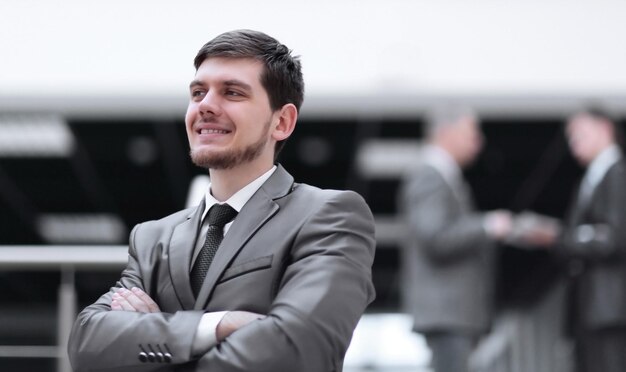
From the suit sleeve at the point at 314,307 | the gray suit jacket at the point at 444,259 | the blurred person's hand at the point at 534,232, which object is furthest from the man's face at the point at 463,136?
the suit sleeve at the point at 314,307

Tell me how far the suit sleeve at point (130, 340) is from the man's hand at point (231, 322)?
0.05m

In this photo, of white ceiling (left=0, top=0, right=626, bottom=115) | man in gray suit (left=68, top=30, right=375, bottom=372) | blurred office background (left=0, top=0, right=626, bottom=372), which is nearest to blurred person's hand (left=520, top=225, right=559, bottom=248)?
man in gray suit (left=68, top=30, right=375, bottom=372)

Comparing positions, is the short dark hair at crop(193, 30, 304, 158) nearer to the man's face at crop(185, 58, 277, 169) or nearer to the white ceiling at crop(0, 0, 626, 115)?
the man's face at crop(185, 58, 277, 169)

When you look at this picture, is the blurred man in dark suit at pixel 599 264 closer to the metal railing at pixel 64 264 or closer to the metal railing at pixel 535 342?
the metal railing at pixel 535 342

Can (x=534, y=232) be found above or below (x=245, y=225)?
below

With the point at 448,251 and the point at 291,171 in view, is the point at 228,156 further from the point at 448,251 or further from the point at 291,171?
the point at 291,171

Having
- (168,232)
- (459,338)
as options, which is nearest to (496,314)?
(459,338)

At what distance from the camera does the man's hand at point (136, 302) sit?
8.03 feet

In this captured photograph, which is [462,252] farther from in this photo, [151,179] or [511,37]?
[151,179]

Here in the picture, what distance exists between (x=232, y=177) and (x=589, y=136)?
12.2 ft

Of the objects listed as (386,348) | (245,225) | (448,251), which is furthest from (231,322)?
(386,348)

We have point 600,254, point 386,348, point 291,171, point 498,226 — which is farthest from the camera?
point 386,348

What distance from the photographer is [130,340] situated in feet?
7.82

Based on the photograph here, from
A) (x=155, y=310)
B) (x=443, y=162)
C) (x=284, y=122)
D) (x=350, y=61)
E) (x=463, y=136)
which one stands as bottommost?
(x=350, y=61)
